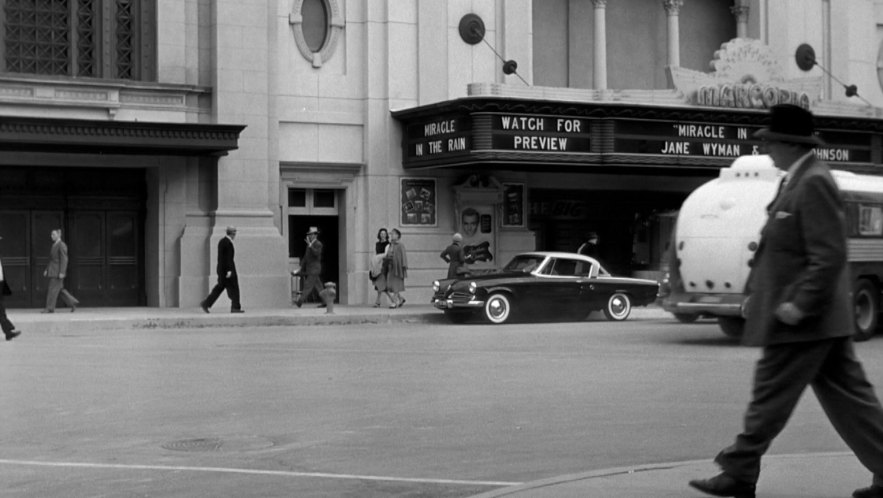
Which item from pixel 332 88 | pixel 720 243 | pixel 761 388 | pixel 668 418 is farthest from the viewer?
pixel 332 88

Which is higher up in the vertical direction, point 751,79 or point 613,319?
point 751,79

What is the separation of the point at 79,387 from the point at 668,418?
6.15 metres

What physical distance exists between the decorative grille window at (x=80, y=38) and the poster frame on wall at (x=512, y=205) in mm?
9282

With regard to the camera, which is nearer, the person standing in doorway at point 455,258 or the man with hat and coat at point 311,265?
the person standing in doorway at point 455,258

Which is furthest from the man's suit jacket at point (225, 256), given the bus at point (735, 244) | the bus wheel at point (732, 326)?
the bus wheel at point (732, 326)

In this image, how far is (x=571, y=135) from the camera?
30812 mm

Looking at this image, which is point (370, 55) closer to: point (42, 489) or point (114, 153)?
point (114, 153)

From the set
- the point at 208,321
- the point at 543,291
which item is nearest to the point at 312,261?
the point at 208,321

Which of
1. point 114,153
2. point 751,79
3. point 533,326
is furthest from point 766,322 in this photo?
point 751,79

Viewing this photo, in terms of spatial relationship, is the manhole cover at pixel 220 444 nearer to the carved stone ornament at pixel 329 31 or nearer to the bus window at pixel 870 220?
the bus window at pixel 870 220

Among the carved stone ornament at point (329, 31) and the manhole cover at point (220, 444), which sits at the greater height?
the carved stone ornament at point (329, 31)

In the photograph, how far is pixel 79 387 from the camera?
1383 cm

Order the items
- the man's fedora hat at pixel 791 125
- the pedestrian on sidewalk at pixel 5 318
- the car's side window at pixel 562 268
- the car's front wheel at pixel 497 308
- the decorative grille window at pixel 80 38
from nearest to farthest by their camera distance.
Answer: the man's fedora hat at pixel 791 125, the pedestrian on sidewalk at pixel 5 318, the car's front wheel at pixel 497 308, the car's side window at pixel 562 268, the decorative grille window at pixel 80 38

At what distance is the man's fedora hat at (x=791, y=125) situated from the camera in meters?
6.92
